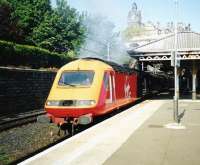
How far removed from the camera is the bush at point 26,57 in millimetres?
22875

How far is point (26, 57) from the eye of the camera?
25.4 m

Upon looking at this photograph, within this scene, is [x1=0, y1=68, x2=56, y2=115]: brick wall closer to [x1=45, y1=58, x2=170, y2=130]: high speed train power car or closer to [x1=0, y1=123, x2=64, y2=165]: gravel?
[x1=0, y1=123, x2=64, y2=165]: gravel

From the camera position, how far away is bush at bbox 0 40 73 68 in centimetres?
2288

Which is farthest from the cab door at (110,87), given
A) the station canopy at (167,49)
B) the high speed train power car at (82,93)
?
the station canopy at (167,49)

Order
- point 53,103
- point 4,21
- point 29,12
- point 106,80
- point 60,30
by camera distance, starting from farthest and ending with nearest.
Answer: point 60,30 → point 29,12 → point 4,21 → point 106,80 → point 53,103

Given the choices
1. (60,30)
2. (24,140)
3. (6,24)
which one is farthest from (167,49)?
(24,140)

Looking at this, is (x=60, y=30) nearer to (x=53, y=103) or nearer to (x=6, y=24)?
(x=6, y=24)

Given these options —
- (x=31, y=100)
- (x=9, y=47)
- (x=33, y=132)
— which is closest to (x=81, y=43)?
(x=9, y=47)

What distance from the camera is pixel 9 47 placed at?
76.2ft

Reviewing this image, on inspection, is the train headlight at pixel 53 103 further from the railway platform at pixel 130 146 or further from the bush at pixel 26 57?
the bush at pixel 26 57

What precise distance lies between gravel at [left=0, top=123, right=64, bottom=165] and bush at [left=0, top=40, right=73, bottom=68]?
890 cm

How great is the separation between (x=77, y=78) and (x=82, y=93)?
97 centimetres

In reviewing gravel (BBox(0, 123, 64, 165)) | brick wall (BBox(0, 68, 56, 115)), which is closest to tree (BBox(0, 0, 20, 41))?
brick wall (BBox(0, 68, 56, 115))

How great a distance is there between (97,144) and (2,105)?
9995 millimetres
